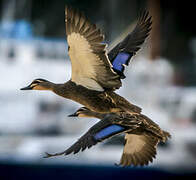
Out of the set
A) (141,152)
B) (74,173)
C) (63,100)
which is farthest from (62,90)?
(63,100)

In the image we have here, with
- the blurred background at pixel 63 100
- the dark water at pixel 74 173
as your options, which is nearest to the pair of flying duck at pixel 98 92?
the blurred background at pixel 63 100

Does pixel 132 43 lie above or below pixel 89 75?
above

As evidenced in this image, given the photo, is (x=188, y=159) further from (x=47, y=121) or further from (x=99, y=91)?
(x=99, y=91)

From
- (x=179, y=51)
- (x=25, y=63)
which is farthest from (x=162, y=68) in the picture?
(x=179, y=51)

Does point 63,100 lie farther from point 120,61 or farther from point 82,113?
point 82,113

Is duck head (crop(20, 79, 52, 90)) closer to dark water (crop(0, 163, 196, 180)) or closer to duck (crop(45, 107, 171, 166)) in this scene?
duck (crop(45, 107, 171, 166))

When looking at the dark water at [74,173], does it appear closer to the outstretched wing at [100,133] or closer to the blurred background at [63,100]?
the blurred background at [63,100]

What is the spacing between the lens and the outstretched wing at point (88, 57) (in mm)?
814

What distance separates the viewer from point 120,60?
0.94 metres

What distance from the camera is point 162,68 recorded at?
5.36 m

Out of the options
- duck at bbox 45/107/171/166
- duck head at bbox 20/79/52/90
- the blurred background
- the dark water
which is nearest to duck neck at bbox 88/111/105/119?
duck at bbox 45/107/171/166

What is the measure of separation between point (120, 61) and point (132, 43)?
86 mm

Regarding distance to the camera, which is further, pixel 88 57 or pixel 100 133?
pixel 88 57

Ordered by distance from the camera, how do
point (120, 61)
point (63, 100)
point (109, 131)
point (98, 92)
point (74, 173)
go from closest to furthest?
point (109, 131) < point (98, 92) < point (120, 61) < point (74, 173) < point (63, 100)
